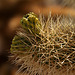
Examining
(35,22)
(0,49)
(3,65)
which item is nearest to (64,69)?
(35,22)

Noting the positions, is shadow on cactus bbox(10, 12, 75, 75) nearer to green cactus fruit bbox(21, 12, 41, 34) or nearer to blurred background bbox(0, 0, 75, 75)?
green cactus fruit bbox(21, 12, 41, 34)

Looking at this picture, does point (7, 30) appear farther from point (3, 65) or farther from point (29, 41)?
point (29, 41)

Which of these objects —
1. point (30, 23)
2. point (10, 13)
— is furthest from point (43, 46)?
point (10, 13)

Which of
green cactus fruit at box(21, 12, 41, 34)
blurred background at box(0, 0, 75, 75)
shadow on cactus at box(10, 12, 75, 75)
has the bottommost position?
shadow on cactus at box(10, 12, 75, 75)

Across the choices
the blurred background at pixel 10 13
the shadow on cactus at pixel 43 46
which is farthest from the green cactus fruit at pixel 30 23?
the blurred background at pixel 10 13

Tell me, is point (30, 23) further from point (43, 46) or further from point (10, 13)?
point (10, 13)

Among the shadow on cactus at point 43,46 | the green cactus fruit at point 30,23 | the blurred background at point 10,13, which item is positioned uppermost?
the blurred background at point 10,13

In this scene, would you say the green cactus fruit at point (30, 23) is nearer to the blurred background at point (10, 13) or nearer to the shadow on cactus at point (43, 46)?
the shadow on cactus at point (43, 46)

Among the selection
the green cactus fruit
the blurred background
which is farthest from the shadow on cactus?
the blurred background
